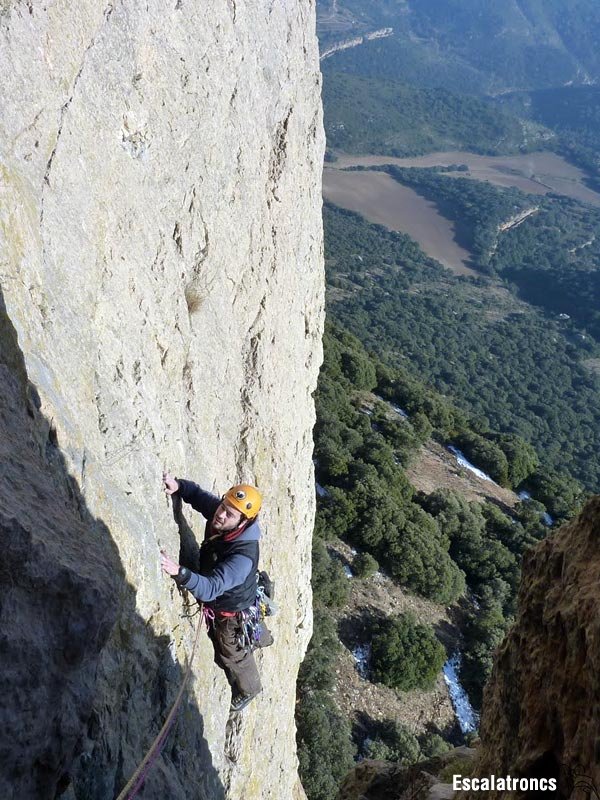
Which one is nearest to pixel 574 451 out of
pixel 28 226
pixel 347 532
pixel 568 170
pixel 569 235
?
pixel 347 532

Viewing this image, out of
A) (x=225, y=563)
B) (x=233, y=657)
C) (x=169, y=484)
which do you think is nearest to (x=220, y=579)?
(x=225, y=563)

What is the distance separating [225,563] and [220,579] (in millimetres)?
163

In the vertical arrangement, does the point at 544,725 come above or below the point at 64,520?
below

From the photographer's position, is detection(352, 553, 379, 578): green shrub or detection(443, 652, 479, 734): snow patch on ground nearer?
detection(443, 652, 479, 734): snow patch on ground

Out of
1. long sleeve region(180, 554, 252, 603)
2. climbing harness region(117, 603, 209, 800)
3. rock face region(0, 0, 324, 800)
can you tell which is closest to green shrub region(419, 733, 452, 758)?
rock face region(0, 0, 324, 800)

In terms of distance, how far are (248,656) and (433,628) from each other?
13.6 meters

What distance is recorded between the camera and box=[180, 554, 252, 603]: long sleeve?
19.0ft

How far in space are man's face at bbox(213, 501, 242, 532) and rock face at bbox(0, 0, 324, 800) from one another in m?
0.54

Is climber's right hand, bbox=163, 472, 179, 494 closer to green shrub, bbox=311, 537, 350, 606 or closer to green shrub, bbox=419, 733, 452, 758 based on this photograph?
green shrub, bbox=311, 537, 350, 606

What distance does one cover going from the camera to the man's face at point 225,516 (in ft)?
20.1

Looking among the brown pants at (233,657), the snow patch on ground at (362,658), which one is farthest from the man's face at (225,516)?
the snow patch on ground at (362,658)

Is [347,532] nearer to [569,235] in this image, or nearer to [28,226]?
[28,226]

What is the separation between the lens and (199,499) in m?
6.52

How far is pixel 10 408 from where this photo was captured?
3.90 m
